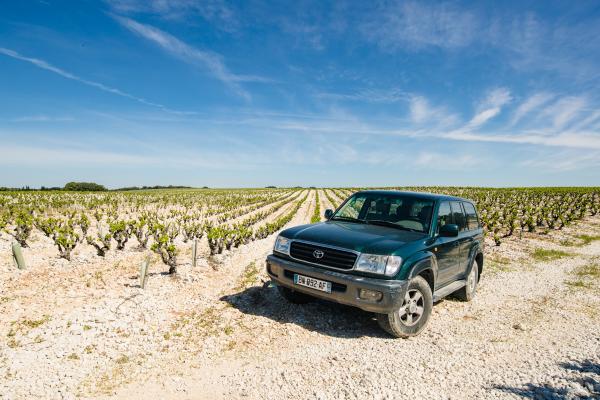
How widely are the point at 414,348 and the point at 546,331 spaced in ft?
8.54

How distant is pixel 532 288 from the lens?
8.06m

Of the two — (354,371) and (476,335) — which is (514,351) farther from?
(354,371)

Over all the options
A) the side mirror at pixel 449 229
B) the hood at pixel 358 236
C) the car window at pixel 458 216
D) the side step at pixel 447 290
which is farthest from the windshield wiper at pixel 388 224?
the car window at pixel 458 216

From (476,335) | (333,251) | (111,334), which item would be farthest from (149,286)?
(476,335)

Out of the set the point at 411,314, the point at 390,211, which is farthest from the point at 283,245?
the point at 411,314

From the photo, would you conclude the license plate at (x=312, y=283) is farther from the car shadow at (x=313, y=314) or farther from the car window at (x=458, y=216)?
the car window at (x=458, y=216)

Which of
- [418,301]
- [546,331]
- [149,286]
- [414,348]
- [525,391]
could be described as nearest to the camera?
[525,391]

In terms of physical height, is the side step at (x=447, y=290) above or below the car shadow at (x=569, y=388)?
above

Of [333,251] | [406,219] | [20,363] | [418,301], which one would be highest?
[406,219]

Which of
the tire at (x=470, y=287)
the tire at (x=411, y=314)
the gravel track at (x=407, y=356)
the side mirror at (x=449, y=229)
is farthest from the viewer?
the tire at (x=470, y=287)

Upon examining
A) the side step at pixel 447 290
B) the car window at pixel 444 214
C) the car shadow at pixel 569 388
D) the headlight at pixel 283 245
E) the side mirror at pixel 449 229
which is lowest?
the car shadow at pixel 569 388

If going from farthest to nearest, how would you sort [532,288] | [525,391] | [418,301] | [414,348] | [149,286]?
1. [532,288]
2. [149,286]
3. [418,301]
4. [414,348]
5. [525,391]

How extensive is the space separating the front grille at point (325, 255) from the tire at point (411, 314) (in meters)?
0.94

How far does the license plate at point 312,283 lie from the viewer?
4.64 meters
